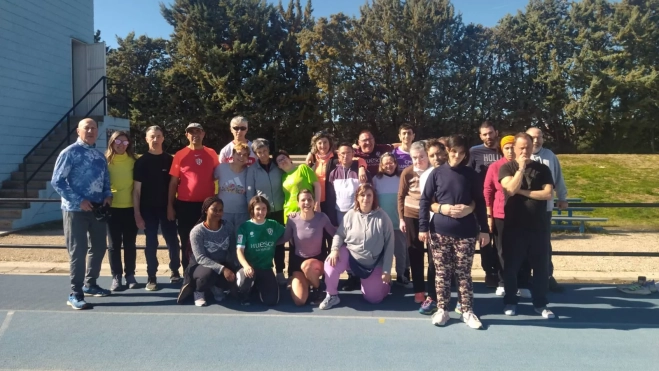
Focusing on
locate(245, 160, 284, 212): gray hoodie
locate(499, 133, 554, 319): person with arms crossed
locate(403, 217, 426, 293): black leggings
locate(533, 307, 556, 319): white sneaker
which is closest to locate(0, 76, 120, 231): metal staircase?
locate(245, 160, 284, 212): gray hoodie

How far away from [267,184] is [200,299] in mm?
1349

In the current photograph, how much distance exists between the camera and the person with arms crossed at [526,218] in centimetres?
411

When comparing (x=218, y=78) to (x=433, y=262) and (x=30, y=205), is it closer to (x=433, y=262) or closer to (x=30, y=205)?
(x=30, y=205)

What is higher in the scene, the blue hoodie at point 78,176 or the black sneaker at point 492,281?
the blue hoodie at point 78,176

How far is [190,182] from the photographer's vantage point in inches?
195

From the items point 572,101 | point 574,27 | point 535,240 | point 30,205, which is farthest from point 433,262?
point 574,27

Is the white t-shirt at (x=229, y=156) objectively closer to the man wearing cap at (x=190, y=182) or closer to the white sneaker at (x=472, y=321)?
the man wearing cap at (x=190, y=182)

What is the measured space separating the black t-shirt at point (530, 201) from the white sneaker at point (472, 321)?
2.95 ft

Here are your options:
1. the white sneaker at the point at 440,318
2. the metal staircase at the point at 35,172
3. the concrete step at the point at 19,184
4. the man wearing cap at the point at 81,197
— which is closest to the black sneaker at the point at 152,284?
the man wearing cap at the point at 81,197

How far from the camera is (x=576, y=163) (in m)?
17.9

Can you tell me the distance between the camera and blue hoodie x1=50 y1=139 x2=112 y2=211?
438cm

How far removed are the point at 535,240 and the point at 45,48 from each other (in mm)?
12573

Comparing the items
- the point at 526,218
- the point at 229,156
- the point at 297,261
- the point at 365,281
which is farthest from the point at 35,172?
A: the point at 526,218

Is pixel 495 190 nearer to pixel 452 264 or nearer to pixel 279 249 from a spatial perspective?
pixel 452 264
